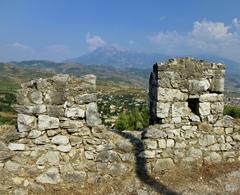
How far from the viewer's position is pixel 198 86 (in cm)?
909

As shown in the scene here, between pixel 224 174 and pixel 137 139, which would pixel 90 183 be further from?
pixel 224 174

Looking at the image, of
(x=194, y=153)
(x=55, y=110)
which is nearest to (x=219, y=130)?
(x=194, y=153)

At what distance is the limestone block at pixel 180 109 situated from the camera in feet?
29.3

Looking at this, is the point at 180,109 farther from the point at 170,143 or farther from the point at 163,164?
the point at 163,164

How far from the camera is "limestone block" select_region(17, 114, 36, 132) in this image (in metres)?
7.89

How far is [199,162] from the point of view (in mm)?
9195

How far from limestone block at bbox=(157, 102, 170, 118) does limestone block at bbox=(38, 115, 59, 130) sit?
2.55 meters

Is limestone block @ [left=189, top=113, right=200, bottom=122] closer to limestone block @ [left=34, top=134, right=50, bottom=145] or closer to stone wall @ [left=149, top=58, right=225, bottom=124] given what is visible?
stone wall @ [left=149, top=58, right=225, bottom=124]

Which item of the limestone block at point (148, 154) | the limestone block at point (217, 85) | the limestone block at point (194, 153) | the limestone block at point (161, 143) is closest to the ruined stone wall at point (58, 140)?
the limestone block at point (148, 154)

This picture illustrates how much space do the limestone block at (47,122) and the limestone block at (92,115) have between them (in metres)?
0.74

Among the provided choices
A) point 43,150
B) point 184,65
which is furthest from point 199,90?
point 43,150

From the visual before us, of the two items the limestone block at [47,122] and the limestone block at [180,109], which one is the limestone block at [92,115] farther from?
the limestone block at [180,109]

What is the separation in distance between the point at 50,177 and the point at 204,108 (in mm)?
4289

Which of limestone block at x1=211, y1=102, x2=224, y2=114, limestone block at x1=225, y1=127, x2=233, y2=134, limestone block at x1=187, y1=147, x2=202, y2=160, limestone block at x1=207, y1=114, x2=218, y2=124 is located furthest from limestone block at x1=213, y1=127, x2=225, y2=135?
limestone block at x1=187, y1=147, x2=202, y2=160
